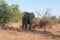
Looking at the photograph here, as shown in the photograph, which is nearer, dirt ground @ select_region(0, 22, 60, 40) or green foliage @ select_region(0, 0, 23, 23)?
dirt ground @ select_region(0, 22, 60, 40)

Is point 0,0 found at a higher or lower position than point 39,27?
higher

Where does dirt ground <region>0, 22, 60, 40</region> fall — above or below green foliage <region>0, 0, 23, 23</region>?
below

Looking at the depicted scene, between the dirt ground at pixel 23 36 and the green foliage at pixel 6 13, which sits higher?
the green foliage at pixel 6 13

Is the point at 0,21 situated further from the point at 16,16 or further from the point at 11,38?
the point at 11,38

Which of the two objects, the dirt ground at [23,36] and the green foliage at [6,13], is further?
the green foliage at [6,13]

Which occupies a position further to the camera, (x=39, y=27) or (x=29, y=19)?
(x=39, y=27)

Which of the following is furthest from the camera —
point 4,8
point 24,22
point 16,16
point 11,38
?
point 16,16

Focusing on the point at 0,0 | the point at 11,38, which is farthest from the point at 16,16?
the point at 11,38

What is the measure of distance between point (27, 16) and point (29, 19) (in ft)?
0.98

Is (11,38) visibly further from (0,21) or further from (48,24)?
(48,24)

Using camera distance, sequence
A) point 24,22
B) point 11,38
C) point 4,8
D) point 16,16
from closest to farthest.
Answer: point 11,38, point 24,22, point 4,8, point 16,16

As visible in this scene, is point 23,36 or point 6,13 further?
point 6,13

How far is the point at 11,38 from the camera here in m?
10.6

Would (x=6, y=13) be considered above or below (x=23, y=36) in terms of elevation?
above
